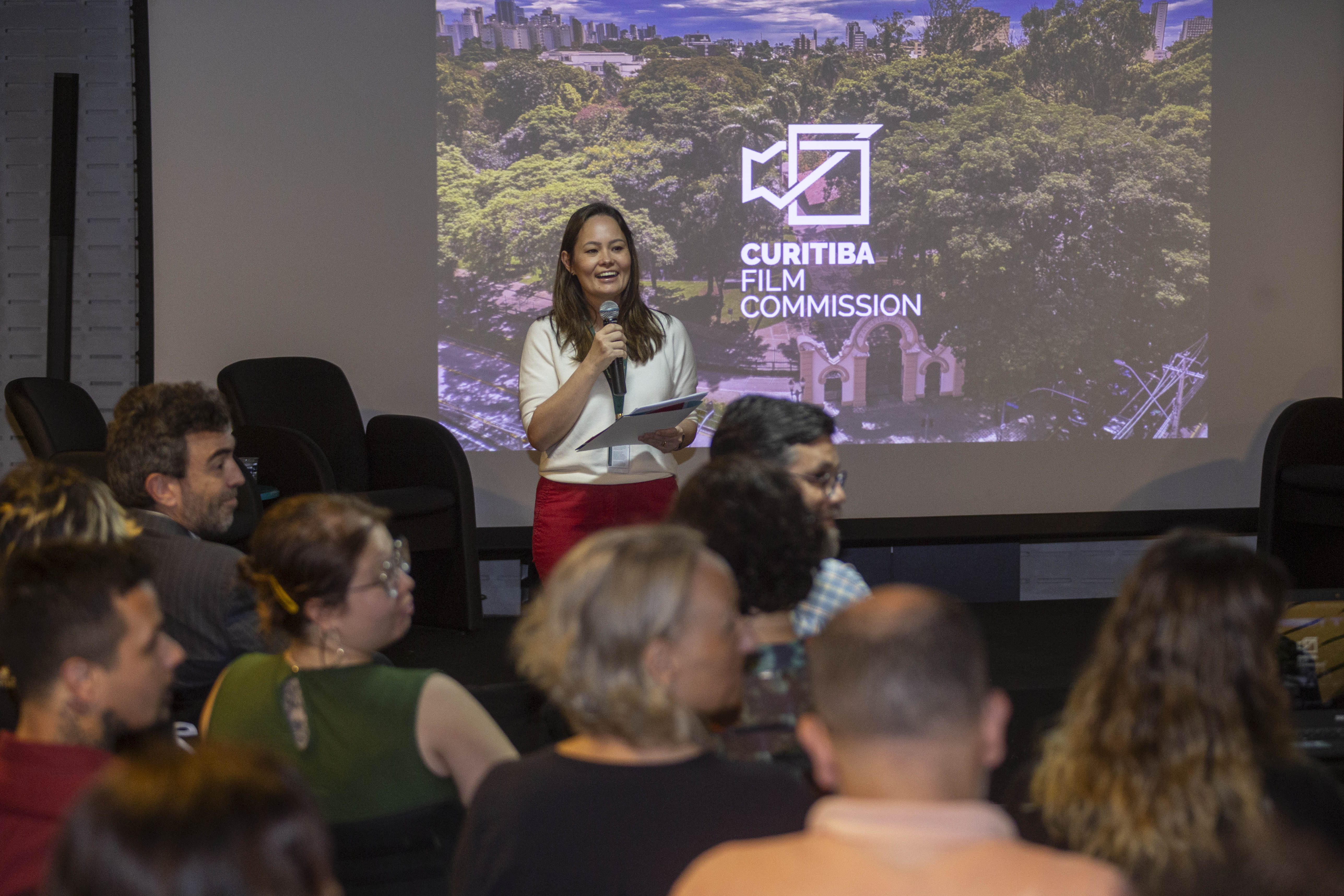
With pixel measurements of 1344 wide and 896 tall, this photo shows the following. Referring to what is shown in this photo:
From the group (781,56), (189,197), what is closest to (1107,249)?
(781,56)

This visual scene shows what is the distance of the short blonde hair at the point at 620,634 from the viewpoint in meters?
1.12

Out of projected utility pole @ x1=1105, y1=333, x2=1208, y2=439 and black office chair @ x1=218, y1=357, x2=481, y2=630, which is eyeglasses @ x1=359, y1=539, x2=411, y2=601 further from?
projected utility pole @ x1=1105, y1=333, x2=1208, y2=439

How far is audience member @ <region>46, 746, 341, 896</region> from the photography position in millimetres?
654

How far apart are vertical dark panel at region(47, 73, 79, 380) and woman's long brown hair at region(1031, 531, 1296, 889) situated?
15.1ft

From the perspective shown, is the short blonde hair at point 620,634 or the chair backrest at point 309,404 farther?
the chair backrest at point 309,404

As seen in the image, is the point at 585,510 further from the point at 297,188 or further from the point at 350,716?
the point at 297,188

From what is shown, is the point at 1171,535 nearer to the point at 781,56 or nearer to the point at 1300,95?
the point at 781,56

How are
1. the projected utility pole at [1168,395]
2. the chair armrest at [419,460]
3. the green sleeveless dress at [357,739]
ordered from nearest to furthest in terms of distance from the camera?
the green sleeveless dress at [357,739] → the chair armrest at [419,460] → the projected utility pole at [1168,395]

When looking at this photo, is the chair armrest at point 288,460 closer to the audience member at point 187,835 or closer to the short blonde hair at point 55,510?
the short blonde hair at point 55,510

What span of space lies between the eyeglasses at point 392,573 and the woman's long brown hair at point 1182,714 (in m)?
0.91

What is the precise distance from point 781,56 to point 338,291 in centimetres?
212

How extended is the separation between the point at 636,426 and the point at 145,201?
3.20 metres

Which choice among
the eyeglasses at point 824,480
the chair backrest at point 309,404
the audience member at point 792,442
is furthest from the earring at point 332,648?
the chair backrest at point 309,404

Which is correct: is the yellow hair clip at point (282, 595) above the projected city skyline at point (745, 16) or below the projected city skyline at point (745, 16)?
below
